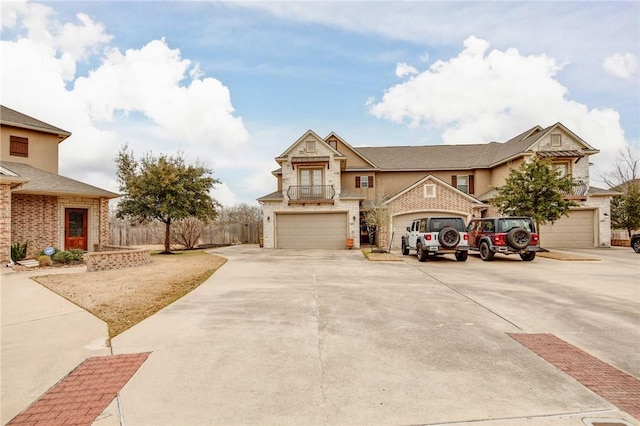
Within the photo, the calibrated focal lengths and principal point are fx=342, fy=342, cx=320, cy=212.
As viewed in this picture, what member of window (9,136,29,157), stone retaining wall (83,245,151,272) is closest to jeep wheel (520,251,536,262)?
stone retaining wall (83,245,151,272)

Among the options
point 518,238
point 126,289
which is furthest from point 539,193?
point 126,289

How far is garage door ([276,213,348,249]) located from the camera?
2250 cm

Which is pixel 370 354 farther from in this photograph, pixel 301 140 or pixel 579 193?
pixel 579 193

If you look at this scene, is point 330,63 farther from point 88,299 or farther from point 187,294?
point 88,299

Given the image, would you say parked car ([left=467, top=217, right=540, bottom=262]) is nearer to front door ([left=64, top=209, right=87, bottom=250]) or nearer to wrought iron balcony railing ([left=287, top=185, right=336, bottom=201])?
wrought iron balcony railing ([left=287, top=185, right=336, bottom=201])

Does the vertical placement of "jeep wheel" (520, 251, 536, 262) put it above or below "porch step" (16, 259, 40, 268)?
below

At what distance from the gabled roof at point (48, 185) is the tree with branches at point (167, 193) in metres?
1.23

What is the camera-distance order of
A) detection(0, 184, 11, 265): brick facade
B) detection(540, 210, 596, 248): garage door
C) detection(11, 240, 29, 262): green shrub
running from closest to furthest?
detection(0, 184, 11, 265): brick facade, detection(11, 240, 29, 262): green shrub, detection(540, 210, 596, 248): garage door

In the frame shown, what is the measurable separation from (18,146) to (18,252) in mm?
6982

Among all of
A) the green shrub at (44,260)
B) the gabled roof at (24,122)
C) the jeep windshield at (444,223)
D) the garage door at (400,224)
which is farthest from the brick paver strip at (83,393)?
the garage door at (400,224)

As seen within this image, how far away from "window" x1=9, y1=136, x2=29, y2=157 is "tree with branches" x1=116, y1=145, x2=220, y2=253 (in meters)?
4.50

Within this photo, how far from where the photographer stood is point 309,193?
2311 cm

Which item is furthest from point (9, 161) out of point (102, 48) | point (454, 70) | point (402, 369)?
point (454, 70)

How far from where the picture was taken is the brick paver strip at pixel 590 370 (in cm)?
349
